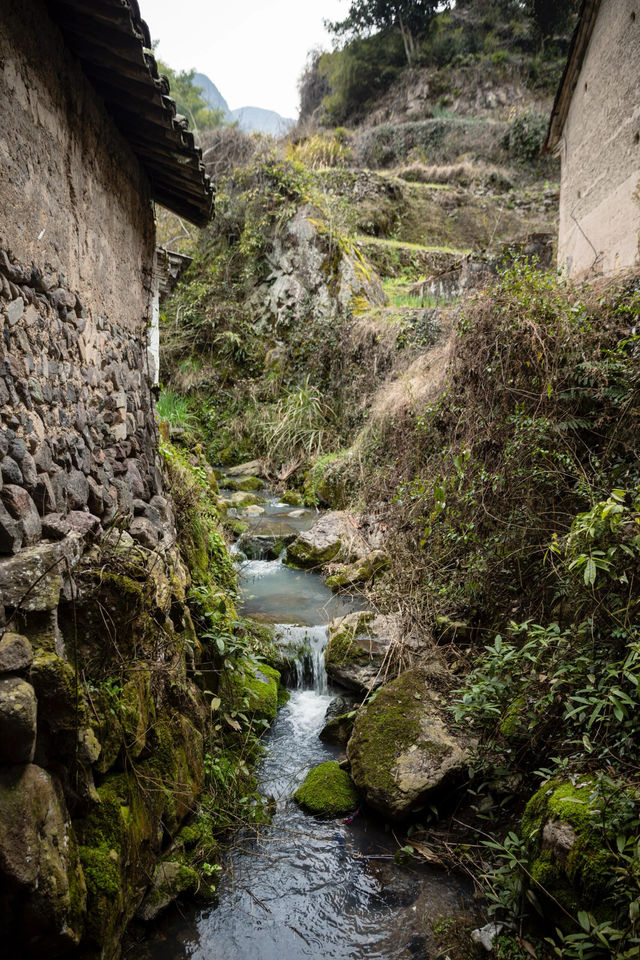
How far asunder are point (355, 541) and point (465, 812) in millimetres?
3792

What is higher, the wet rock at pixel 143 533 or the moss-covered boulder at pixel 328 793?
the wet rock at pixel 143 533

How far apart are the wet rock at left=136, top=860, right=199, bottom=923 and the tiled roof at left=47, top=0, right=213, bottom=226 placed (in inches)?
165

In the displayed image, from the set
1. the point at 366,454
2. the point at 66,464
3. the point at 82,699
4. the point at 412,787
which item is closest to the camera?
the point at 82,699

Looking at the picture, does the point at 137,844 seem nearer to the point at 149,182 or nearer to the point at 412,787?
the point at 412,787

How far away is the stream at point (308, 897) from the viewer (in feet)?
9.18

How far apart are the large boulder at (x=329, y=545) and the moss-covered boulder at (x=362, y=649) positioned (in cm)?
172

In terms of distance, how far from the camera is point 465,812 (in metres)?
3.50

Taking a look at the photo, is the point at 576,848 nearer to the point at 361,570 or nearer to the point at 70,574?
the point at 70,574

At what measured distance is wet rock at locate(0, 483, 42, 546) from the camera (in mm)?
2225

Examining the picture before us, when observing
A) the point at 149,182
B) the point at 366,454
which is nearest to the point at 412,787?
the point at 149,182

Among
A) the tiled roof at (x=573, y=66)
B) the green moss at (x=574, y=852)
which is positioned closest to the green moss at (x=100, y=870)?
the green moss at (x=574, y=852)

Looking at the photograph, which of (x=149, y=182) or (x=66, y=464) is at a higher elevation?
(x=149, y=182)

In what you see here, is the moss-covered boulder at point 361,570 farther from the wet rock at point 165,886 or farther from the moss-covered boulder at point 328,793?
the wet rock at point 165,886

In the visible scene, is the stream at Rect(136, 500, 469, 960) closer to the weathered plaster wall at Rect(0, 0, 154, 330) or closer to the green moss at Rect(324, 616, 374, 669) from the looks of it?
the green moss at Rect(324, 616, 374, 669)
